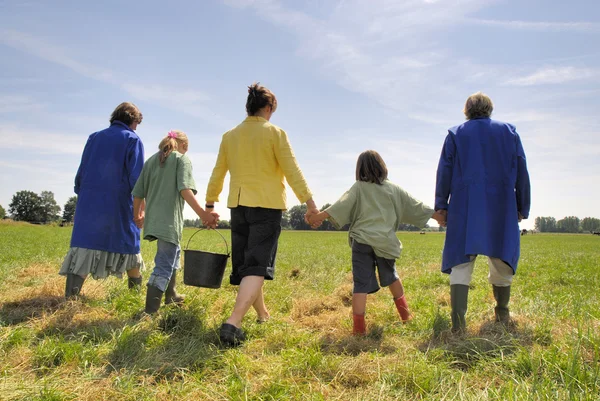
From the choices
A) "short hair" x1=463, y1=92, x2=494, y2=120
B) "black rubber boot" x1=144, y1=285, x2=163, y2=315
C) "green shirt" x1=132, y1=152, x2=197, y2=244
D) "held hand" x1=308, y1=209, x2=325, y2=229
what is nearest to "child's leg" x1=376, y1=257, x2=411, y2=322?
"held hand" x1=308, y1=209, x2=325, y2=229

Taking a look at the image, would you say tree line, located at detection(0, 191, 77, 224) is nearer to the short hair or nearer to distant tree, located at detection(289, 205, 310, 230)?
distant tree, located at detection(289, 205, 310, 230)

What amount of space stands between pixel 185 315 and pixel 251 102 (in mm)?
2173

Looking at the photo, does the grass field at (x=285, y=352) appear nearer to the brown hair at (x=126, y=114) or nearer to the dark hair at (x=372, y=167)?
the dark hair at (x=372, y=167)

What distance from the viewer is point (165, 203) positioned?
478cm

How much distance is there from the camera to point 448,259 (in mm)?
4199

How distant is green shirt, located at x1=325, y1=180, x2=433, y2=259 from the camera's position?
14.3 ft

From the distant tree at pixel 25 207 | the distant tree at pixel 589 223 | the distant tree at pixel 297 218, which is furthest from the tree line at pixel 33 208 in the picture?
the distant tree at pixel 589 223

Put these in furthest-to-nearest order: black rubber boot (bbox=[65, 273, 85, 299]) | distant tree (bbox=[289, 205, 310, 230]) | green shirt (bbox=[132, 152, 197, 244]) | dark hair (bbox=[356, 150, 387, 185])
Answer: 1. distant tree (bbox=[289, 205, 310, 230])
2. black rubber boot (bbox=[65, 273, 85, 299])
3. green shirt (bbox=[132, 152, 197, 244])
4. dark hair (bbox=[356, 150, 387, 185])

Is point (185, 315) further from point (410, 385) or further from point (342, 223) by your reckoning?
point (410, 385)

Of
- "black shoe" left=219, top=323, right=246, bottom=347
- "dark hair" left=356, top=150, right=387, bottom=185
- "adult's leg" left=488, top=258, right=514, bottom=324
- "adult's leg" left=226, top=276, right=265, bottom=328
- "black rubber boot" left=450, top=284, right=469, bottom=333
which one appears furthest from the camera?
"dark hair" left=356, top=150, right=387, bottom=185

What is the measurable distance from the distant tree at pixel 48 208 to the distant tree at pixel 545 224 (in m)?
170

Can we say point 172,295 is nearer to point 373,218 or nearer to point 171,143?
point 171,143

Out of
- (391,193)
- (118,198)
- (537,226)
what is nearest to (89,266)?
(118,198)

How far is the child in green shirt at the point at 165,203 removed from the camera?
181 inches
